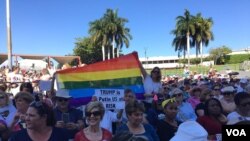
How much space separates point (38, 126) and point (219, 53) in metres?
102

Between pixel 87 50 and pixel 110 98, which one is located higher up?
pixel 87 50

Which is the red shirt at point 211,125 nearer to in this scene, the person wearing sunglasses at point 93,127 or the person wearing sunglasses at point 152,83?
the person wearing sunglasses at point 93,127

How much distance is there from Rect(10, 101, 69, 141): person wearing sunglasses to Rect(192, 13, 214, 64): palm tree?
7335 cm

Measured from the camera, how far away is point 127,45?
84.2 m

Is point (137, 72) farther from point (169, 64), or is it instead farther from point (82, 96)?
point (169, 64)

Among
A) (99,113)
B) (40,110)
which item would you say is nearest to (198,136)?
(40,110)

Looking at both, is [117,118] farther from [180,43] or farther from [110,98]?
[180,43]

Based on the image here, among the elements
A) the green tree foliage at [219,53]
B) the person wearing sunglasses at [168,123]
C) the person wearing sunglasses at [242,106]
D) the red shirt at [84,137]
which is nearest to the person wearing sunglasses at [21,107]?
the red shirt at [84,137]

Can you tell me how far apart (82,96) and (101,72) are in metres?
0.66

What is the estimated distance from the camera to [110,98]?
7.19 metres

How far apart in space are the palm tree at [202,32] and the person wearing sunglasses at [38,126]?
7335 cm

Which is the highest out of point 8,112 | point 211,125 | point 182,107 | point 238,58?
point 238,58

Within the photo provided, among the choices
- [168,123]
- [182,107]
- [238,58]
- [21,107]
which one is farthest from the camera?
[238,58]

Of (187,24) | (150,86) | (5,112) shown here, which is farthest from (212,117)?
(187,24)
